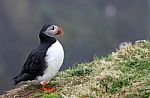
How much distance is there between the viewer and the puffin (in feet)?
28.7

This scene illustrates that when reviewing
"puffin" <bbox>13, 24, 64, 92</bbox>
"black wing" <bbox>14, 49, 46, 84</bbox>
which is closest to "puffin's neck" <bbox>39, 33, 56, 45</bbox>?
"puffin" <bbox>13, 24, 64, 92</bbox>

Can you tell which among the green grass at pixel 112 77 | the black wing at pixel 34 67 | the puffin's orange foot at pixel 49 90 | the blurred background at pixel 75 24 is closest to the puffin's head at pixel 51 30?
the black wing at pixel 34 67

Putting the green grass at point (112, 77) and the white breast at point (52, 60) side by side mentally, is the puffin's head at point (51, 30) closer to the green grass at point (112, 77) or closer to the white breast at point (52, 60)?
the white breast at point (52, 60)

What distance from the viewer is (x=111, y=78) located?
26.8ft

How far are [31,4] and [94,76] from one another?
5609 cm

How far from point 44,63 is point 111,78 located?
1.13 m

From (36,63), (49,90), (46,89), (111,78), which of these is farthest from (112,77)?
(36,63)

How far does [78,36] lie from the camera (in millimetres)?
58406

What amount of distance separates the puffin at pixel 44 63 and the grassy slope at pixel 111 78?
0.71 feet

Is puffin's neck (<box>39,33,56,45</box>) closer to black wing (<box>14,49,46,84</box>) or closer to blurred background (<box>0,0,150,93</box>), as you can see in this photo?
black wing (<box>14,49,46,84</box>)

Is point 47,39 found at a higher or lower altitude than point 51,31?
lower

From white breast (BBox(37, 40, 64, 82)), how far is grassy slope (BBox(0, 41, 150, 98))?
0.22m

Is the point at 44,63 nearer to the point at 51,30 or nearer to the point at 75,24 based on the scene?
the point at 51,30

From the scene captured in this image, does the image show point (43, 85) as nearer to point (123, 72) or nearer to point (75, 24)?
point (123, 72)
